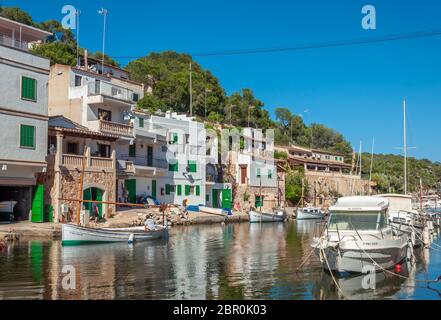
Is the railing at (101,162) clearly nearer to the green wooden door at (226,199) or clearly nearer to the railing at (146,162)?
the railing at (146,162)

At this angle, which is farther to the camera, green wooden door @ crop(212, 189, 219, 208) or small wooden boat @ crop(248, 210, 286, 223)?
green wooden door @ crop(212, 189, 219, 208)

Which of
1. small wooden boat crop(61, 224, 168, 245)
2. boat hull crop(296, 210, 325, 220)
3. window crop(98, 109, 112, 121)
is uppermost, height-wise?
window crop(98, 109, 112, 121)

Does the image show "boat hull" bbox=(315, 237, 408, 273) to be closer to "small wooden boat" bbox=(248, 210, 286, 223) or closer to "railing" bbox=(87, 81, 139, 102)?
"railing" bbox=(87, 81, 139, 102)

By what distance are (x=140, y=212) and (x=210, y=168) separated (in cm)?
2115

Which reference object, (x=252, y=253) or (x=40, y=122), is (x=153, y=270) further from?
(x=40, y=122)

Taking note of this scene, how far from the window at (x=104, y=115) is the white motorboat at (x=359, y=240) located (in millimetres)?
27952

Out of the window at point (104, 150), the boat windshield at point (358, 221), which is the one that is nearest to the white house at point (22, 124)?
the window at point (104, 150)

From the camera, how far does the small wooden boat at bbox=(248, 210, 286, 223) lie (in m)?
57.8

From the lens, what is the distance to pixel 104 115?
46.5m

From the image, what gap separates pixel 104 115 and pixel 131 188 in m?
8.07

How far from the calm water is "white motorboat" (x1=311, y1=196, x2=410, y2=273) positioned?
2.05ft

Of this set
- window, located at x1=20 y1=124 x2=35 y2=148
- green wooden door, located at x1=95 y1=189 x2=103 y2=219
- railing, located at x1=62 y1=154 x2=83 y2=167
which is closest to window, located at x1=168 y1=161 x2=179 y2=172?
green wooden door, located at x1=95 y1=189 x2=103 y2=219

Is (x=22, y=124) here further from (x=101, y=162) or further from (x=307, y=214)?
(x=307, y=214)

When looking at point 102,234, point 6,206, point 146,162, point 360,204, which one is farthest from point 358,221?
point 146,162
